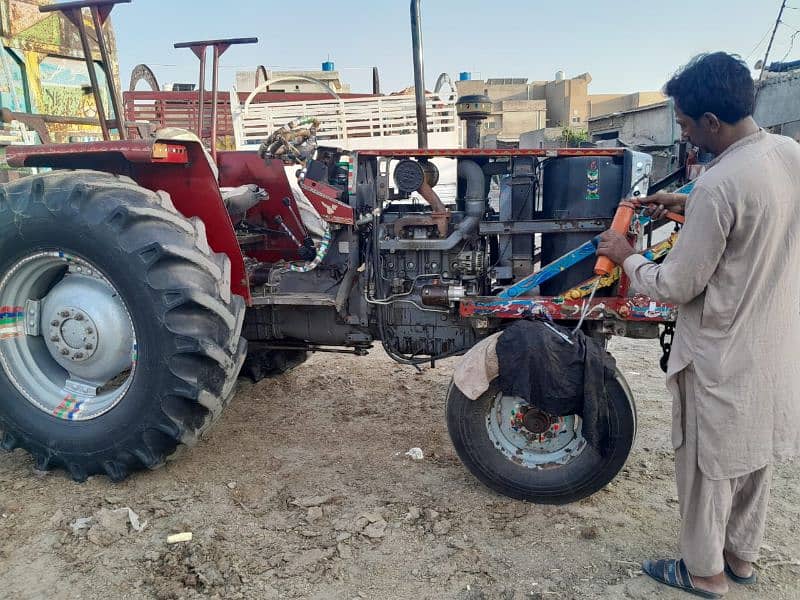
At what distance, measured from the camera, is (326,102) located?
12.1 m

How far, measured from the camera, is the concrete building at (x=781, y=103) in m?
12.3

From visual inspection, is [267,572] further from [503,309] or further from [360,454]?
[503,309]

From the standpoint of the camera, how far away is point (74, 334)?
3.18 metres

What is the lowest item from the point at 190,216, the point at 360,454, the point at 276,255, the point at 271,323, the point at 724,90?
the point at 360,454

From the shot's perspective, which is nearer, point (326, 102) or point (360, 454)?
point (360, 454)

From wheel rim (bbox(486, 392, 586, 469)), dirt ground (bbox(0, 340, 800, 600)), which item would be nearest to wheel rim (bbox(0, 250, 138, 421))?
dirt ground (bbox(0, 340, 800, 600))

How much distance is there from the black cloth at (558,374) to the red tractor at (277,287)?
0.42ft

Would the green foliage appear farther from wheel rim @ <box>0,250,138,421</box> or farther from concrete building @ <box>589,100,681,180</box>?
wheel rim @ <box>0,250,138,421</box>

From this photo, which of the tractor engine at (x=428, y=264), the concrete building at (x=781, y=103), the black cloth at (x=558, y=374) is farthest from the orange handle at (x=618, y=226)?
the concrete building at (x=781, y=103)

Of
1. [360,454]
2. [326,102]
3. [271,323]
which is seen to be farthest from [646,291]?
[326,102]

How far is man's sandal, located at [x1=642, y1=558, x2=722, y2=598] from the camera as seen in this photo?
232cm

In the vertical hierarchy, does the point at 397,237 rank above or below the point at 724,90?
below

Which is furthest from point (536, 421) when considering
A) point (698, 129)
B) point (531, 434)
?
point (698, 129)

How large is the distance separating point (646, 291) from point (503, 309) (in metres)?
0.96
